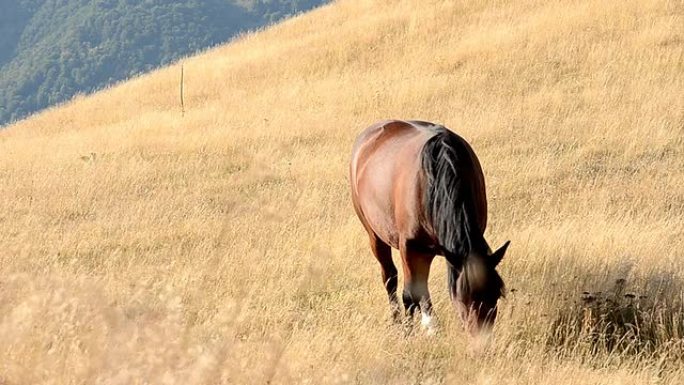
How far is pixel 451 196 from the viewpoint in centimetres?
616

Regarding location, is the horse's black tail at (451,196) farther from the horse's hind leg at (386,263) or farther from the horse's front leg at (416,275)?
the horse's hind leg at (386,263)

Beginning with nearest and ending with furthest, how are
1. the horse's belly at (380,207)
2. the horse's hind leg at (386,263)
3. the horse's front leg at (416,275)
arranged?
1. the horse's front leg at (416,275)
2. the horse's belly at (380,207)
3. the horse's hind leg at (386,263)

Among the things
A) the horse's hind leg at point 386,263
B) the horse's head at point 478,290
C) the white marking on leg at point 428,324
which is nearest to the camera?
the horse's head at point 478,290

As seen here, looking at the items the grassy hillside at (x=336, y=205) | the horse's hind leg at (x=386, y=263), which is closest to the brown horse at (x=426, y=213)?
the horse's hind leg at (x=386, y=263)

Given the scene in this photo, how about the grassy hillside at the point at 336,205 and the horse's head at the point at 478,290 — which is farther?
the horse's head at the point at 478,290

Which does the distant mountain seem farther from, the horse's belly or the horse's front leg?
the horse's front leg

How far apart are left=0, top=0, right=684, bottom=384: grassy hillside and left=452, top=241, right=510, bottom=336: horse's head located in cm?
23

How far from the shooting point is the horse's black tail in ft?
19.4

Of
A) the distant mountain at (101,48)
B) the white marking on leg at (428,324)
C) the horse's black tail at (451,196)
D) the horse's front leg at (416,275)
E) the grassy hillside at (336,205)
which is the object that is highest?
the horse's black tail at (451,196)

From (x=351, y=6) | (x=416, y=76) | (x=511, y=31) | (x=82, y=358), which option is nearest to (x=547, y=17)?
(x=511, y=31)

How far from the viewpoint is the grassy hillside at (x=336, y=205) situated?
5453mm

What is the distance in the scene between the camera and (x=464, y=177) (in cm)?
637

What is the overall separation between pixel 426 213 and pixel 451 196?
34cm

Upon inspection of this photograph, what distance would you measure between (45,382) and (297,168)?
368 inches
